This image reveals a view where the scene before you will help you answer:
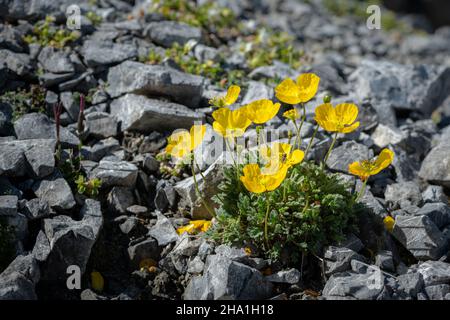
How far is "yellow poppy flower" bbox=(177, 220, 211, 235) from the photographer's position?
4914 millimetres

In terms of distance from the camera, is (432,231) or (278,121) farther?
(278,121)

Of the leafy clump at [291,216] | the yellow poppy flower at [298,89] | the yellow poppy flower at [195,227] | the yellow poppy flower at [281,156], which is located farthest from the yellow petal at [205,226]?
the yellow poppy flower at [298,89]

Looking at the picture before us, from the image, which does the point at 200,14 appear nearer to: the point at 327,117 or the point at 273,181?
the point at 327,117

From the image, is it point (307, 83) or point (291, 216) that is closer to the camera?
point (291, 216)

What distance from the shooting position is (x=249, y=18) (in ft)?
33.0

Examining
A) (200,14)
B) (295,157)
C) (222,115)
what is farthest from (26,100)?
(200,14)

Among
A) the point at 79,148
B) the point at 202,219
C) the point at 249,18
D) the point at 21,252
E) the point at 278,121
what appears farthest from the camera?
the point at 249,18

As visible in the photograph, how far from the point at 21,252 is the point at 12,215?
330 mm

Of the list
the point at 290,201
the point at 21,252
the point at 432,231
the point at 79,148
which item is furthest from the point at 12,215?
the point at 432,231

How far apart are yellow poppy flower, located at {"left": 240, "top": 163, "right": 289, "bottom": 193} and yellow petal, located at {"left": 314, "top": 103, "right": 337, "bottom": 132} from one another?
0.62 metres

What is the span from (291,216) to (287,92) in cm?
110

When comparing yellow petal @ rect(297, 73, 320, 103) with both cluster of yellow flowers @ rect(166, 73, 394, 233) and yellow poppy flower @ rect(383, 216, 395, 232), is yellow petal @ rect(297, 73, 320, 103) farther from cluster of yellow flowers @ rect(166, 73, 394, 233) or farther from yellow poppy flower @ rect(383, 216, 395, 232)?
yellow poppy flower @ rect(383, 216, 395, 232)

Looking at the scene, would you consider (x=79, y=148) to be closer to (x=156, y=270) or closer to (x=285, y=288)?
(x=156, y=270)

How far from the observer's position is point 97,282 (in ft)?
14.4
